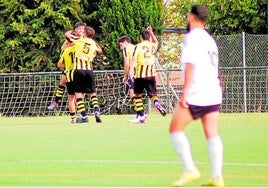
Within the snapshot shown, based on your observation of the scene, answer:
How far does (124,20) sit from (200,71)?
952 inches

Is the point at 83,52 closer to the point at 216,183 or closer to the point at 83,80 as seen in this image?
the point at 83,80

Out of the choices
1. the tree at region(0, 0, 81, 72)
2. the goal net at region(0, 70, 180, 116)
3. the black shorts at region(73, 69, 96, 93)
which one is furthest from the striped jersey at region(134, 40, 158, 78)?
the tree at region(0, 0, 81, 72)

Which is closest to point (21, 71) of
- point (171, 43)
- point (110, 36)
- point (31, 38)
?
point (31, 38)

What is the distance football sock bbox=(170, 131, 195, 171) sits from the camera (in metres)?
10.4

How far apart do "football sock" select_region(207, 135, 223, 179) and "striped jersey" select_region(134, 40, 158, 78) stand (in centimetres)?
1307

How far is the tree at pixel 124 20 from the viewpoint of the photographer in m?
34.3

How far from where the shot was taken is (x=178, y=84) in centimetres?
3381

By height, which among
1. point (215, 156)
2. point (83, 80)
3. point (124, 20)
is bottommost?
point (215, 156)

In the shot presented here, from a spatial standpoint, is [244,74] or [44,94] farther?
[44,94]

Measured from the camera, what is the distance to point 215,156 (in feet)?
34.3

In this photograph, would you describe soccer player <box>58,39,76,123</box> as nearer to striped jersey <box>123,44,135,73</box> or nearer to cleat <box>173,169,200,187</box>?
striped jersey <box>123,44,135,73</box>

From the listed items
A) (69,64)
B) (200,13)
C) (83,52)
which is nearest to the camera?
(200,13)

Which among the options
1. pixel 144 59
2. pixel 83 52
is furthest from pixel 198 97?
pixel 144 59

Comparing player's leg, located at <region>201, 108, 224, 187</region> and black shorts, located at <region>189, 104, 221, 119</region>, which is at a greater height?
black shorts, located at <region>189, 104, 221, 119</region>
